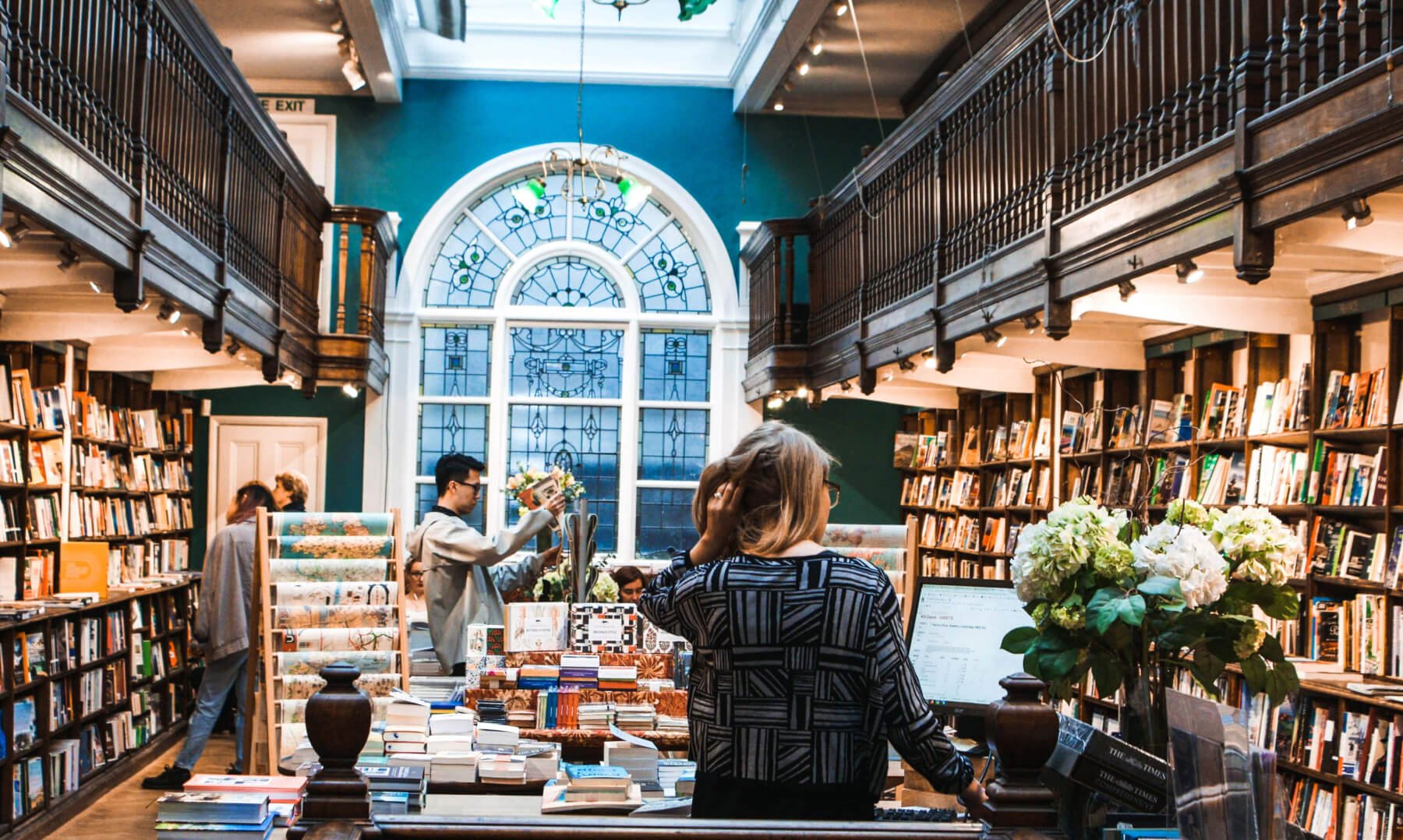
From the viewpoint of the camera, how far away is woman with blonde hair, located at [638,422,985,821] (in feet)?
8.41

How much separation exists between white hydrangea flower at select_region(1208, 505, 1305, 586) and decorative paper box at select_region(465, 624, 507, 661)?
2.92m

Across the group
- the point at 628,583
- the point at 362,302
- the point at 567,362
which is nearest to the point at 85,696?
the point at 628,583

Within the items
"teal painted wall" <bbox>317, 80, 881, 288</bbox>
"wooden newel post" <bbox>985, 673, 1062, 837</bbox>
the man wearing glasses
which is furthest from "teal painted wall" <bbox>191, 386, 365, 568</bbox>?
"wooden newel post" <bbox>985, 673, 1062, 837</bbox>

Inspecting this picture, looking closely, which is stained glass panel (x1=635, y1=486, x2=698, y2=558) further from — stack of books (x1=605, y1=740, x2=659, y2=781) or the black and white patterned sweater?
the black and white patterned sweater

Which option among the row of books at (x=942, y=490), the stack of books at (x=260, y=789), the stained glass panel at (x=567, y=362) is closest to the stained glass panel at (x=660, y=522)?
the stained glass panel at (x=567, y=362)

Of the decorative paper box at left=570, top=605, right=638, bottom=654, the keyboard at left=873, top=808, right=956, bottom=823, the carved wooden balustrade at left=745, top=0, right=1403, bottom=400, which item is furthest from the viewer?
the decorative paper box at left=570, top=605, right=638, bottom=654

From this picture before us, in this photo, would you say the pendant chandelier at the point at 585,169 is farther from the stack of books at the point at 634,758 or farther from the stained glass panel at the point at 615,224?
the stack of books at the point at 634,758

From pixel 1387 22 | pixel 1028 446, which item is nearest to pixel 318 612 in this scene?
pixel 1387 22

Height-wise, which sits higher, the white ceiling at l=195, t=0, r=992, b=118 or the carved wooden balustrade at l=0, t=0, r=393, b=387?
the white ceiling at l=195, t=0, r=992, b=118

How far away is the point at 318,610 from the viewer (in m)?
5.50

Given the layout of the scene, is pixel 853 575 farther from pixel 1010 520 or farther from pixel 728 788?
pixel 1010 520

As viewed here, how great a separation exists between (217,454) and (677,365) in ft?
13.7

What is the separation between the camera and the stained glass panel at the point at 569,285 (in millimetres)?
12914

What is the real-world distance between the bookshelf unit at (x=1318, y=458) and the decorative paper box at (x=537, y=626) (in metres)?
2.07
